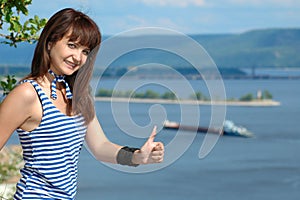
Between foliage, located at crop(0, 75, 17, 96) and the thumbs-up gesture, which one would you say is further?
foliage, located at crop(0, 75, 17, 96)

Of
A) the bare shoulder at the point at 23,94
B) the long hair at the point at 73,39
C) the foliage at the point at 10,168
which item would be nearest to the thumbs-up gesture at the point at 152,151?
the long hair at the point at 73,39

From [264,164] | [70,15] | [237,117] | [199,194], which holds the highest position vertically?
[237,117]

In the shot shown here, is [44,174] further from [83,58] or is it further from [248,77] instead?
[248,77]

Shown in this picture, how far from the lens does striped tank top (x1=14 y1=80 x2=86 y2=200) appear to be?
1.36 m

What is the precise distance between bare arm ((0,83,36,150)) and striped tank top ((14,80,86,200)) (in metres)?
0.03

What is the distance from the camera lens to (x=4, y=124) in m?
1.34

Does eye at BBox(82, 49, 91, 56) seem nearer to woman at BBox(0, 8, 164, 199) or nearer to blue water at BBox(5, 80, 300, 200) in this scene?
woman at BBox(0, 8, 164, 199)

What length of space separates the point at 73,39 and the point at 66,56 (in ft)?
0.12

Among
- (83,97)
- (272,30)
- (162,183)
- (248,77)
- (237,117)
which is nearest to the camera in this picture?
(83,97)

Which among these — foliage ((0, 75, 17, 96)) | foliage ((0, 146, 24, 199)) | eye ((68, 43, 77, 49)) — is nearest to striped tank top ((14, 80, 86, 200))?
eye ((68, 43, 77, 49))

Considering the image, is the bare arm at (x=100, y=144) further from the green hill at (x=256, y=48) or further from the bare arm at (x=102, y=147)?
the green hill at (x=256, y=48)

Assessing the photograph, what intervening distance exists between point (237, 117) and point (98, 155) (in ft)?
195

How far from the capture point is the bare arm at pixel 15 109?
52.2 inches

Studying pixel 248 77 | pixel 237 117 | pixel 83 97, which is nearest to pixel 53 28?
pixel 83 97
